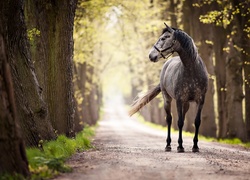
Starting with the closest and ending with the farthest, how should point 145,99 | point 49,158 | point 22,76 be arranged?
point 49,158 → point 22,76 → point 145,99

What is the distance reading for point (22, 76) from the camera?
1121 centimetres

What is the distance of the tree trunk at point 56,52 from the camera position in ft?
46.8

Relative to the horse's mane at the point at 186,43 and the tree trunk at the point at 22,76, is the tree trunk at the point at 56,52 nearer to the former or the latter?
the tree trunk at the point at 22,76

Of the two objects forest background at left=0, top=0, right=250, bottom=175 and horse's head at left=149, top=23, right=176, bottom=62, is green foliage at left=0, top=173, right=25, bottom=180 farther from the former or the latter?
horse's head at left=149, top=23, right=176, bottom=62

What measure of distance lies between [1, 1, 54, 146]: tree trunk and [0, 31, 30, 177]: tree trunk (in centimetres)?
272

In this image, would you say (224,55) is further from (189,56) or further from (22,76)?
(22,76)

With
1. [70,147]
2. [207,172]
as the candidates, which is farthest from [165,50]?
[207,172]

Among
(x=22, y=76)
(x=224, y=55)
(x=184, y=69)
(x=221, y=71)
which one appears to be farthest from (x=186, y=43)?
(x=224, y=55)

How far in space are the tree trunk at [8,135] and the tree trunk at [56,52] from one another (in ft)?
21.6

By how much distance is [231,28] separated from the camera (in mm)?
22188

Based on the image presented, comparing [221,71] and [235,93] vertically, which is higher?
[221,71]

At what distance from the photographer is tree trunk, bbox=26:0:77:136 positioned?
14266 millimetres

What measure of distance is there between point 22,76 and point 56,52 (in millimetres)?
3294

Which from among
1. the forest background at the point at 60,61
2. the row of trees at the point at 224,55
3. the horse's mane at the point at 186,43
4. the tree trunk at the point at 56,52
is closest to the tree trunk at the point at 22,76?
the forest background at the point at 60,61
